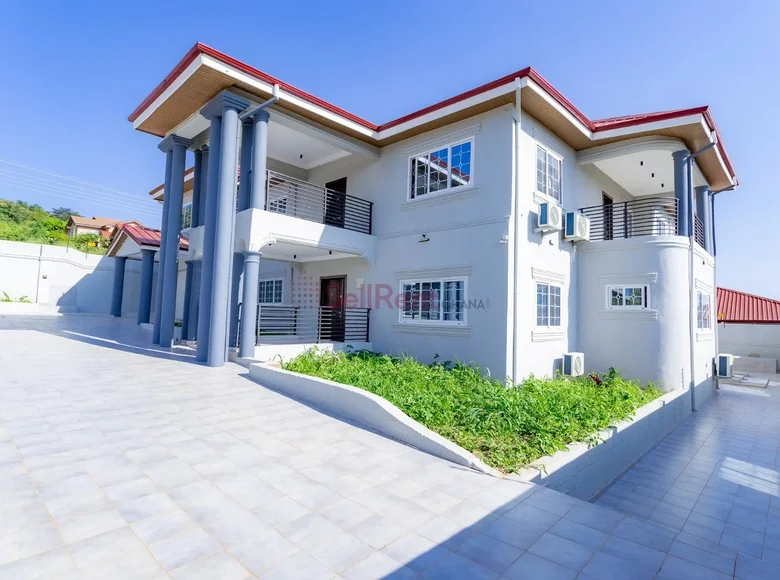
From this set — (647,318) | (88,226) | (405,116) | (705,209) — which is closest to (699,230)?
(705,209)

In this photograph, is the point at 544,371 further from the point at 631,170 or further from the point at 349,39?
the point at 349,39

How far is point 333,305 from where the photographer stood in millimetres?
12758

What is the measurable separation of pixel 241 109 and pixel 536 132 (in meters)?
6.68

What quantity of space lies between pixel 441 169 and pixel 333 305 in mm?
5093

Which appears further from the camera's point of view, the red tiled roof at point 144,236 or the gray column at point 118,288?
the gray column at point 118,288

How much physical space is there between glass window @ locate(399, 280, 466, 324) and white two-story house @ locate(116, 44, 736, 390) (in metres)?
0.05

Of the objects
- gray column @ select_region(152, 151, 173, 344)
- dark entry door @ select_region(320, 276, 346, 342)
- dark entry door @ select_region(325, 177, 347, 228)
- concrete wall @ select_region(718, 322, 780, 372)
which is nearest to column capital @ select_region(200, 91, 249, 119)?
dark entry door @ select_region(325, 177, 347, 228)

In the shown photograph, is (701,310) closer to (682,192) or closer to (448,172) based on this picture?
(682,192)

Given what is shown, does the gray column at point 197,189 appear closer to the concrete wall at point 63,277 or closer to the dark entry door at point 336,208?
the dark entry door at point 336,208

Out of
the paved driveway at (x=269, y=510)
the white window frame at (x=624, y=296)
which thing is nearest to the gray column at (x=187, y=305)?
the paved driveway at (x=269, y=510)

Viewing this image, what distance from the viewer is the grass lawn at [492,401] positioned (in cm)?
515

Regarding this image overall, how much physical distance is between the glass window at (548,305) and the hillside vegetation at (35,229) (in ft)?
111

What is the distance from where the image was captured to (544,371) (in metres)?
9.68

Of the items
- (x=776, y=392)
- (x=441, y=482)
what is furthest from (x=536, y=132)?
(x=776, y=392)
